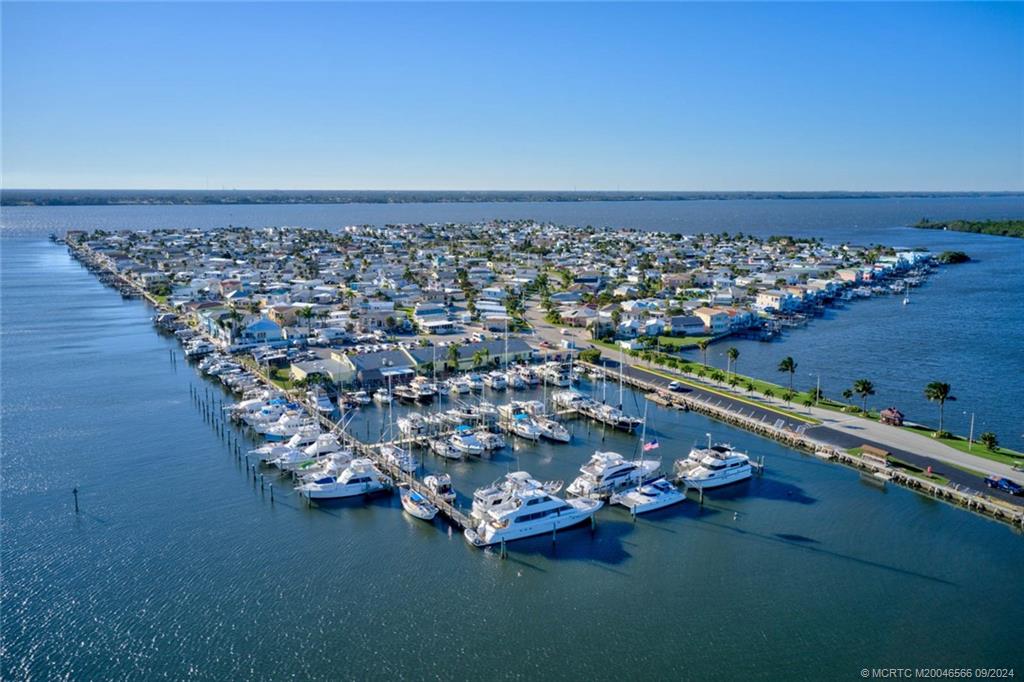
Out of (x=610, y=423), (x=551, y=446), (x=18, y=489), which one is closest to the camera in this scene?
(x=18, y=489)

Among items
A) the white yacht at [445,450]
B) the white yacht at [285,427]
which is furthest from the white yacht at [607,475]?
the white yacht at [285,427]

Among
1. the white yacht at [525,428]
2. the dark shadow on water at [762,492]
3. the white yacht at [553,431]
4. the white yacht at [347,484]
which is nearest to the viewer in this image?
the white yacht at [347,484]

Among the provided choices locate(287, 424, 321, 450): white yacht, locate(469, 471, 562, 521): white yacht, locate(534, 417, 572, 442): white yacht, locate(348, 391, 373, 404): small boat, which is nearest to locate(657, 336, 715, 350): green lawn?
locate(534, 417, 572, 442): white yacht

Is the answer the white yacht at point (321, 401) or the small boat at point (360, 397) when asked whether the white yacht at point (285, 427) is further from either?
the small boat at point (360, 397)

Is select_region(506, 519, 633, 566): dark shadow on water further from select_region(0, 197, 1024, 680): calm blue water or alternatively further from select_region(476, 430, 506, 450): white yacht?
select_region(476, 430, 506, 450): white yacht

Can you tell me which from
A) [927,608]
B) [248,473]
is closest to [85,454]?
[248,473]

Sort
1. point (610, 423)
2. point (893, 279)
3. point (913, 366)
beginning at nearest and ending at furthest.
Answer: point (610, 423), point (913, 366), point (893, 279)

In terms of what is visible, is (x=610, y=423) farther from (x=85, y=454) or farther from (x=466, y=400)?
(x=85, y=454)
